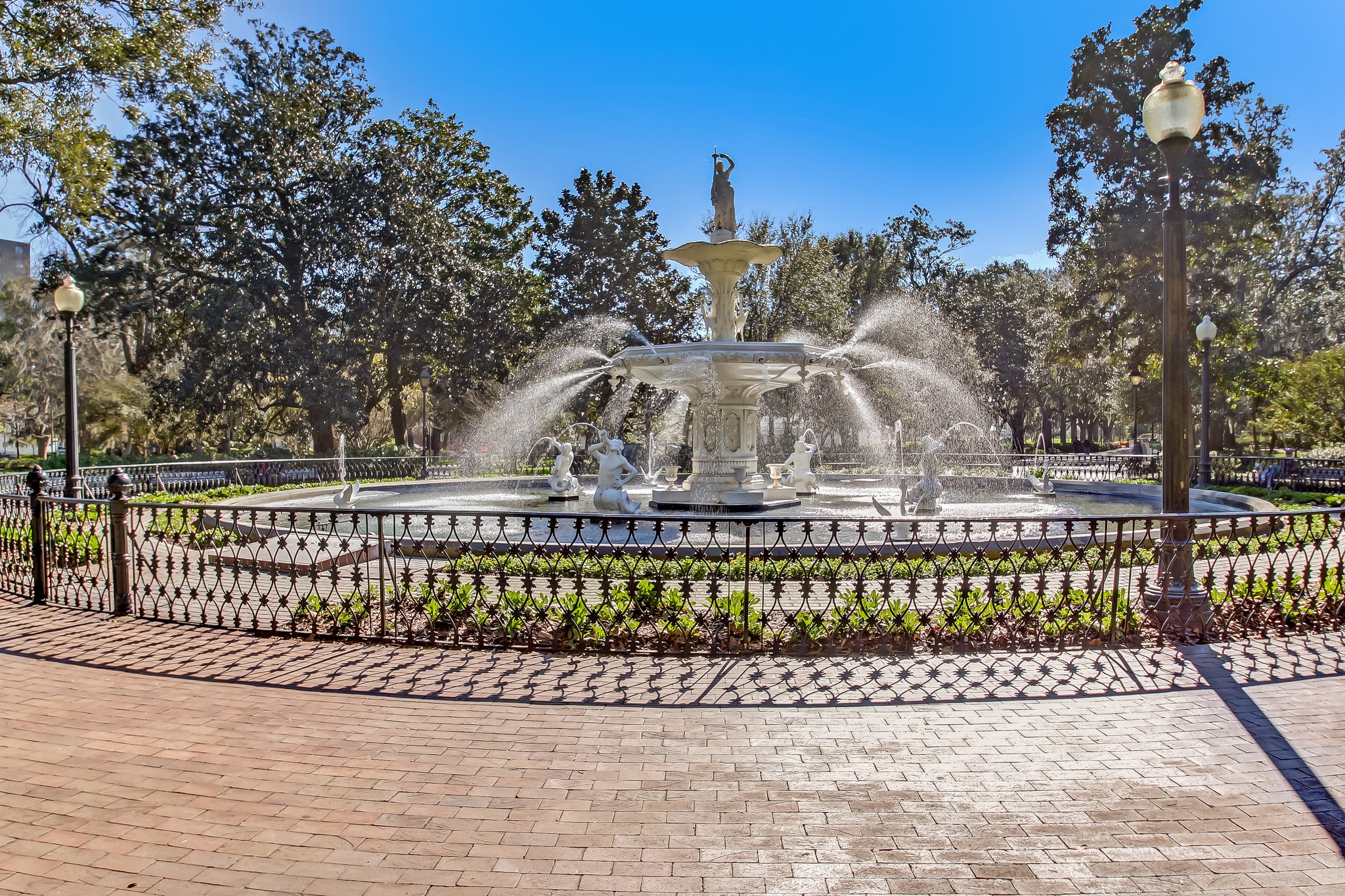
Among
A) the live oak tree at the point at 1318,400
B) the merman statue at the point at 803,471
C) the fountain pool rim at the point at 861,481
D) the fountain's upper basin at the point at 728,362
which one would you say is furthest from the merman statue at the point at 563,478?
the live oak tree at the point at 1318,400

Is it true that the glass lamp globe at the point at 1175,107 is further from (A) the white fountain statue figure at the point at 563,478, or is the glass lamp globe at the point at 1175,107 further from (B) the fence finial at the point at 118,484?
(A) the white fountain statue figure at the point at 563,478

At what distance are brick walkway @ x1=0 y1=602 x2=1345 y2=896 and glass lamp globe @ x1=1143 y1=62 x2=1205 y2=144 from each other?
4.35 m

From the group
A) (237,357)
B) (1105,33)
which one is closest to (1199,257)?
(1105,33)

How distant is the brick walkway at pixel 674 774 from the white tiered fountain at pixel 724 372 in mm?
7828

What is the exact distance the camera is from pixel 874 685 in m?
5.42

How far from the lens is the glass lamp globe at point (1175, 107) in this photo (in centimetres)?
643

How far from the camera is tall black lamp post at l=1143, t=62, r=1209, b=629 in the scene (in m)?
6.45

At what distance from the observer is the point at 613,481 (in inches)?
517

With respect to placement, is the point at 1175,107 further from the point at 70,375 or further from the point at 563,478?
the point at 70,375

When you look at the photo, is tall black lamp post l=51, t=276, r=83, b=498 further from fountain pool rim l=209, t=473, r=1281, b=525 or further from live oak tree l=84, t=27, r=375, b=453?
live oak tree l=84, t=27, r=375, b=453

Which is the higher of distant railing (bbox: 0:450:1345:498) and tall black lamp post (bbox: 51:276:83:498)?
tall black lamp post (bbox: 51:276:83:498)

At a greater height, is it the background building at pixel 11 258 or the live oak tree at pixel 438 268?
the background building at pixel 11 258

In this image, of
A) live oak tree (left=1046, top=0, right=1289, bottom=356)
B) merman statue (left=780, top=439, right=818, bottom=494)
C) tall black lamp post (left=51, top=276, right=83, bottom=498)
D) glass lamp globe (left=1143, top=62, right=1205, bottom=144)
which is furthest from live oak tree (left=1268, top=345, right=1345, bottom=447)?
tall black lamp post (left=51, top=276, right=83, bottom=498)

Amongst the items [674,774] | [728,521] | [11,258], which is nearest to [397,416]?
[728,521]
